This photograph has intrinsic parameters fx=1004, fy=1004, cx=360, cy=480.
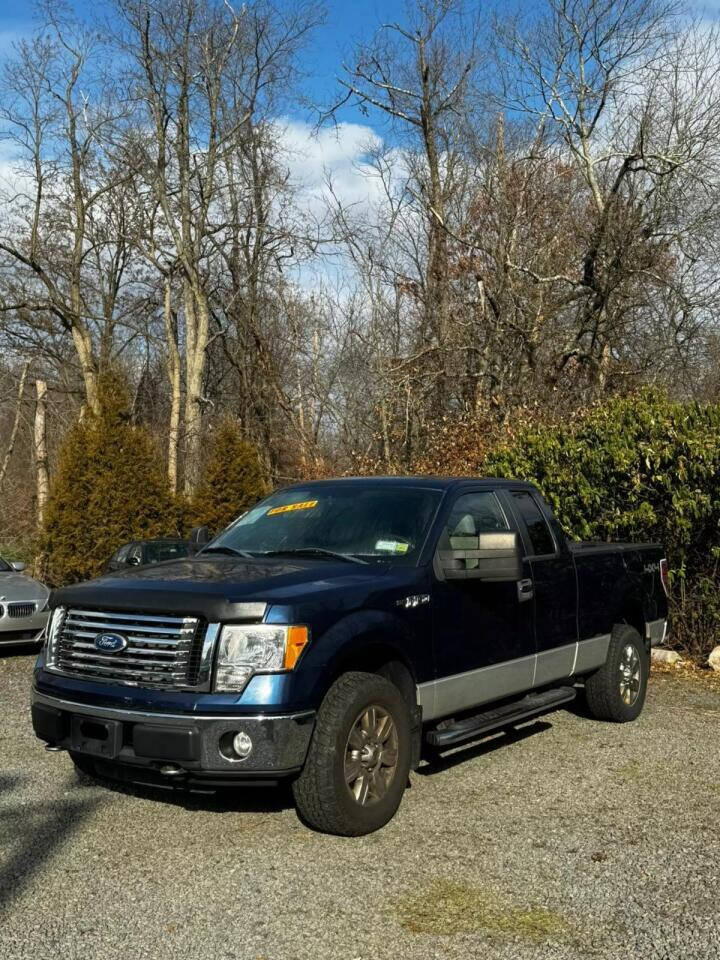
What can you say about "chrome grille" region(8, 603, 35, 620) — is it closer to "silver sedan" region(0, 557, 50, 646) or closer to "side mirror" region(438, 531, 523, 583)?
"silver sedan" region(0, 557, 50, 646)

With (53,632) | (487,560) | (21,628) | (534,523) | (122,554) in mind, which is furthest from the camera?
(122,554)

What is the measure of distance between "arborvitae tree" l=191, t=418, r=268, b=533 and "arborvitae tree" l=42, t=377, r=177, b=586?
186 centimetres

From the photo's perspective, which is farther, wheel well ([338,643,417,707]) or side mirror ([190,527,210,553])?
side mirror ([190,527,210,553])

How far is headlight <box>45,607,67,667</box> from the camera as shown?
557 cm

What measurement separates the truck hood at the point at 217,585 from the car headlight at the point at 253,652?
112 millimetres

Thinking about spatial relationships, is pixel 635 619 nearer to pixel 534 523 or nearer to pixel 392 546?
pixel 534 523

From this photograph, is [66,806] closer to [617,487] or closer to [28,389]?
[617,487]

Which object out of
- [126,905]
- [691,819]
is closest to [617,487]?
[691,819]

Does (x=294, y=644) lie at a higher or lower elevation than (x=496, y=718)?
higher

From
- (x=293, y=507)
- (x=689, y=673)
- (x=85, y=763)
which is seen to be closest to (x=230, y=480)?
(x=689, y=673)

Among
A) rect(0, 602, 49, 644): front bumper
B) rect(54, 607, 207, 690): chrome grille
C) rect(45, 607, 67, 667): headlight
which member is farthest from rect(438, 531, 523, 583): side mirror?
rect(0, 602, 49, 644): front bumper

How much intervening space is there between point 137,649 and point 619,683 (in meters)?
4.13

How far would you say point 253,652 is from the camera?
4.89 m

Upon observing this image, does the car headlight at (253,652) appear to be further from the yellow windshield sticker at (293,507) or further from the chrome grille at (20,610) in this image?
the chrome grille at (20,610)
